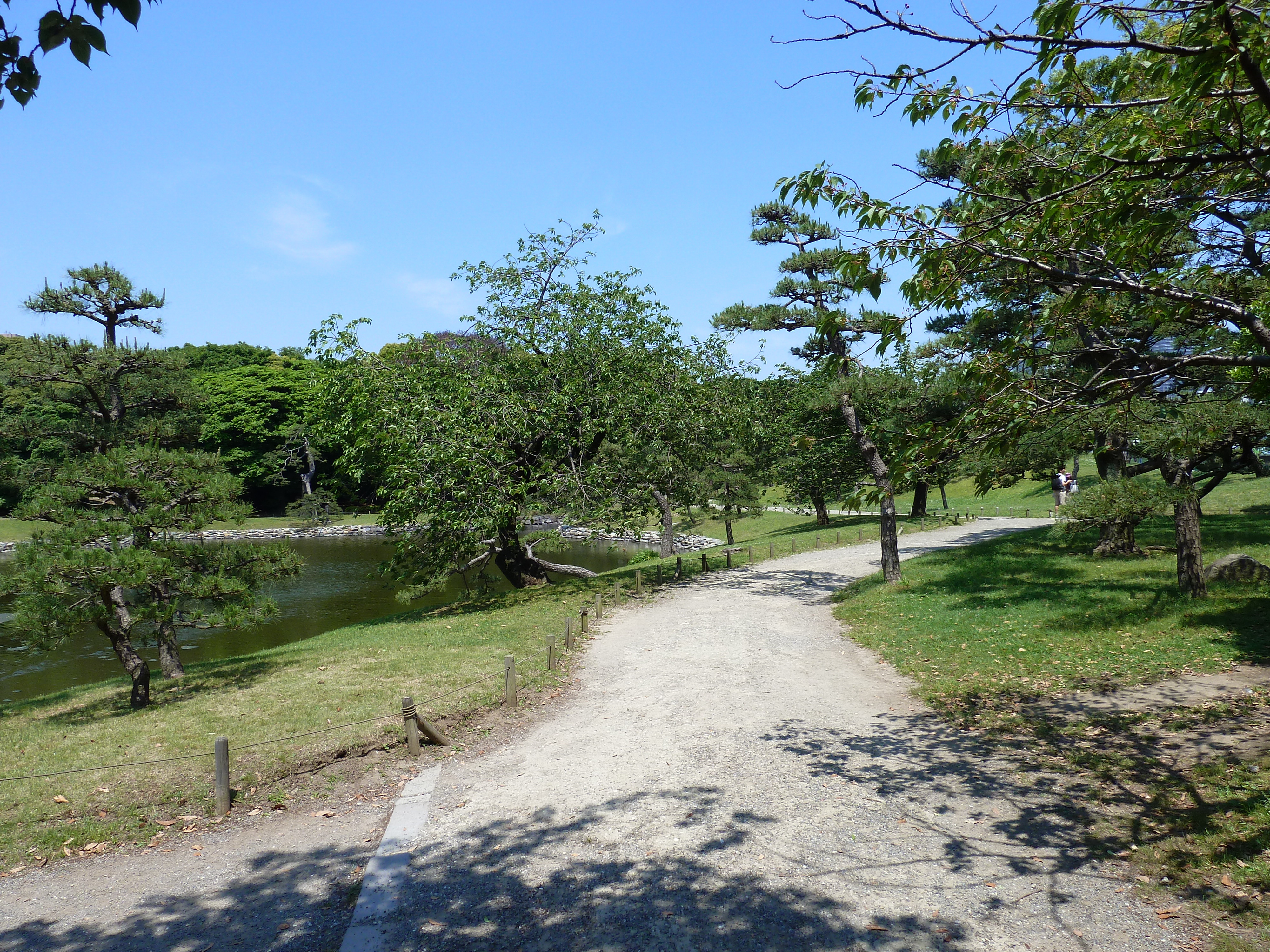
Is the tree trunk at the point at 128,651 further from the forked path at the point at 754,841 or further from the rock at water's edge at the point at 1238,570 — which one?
the rock at water's edge at the point at 1238,570

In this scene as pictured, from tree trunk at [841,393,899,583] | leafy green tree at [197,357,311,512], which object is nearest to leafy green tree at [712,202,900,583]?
tree trunk at [841,393,899,583]

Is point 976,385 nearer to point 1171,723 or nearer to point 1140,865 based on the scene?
point 1140,865

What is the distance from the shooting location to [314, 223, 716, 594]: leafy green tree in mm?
17219

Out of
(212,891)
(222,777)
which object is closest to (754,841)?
(212,891)

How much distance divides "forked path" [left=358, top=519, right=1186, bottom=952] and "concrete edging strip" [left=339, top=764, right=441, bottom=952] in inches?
4.0

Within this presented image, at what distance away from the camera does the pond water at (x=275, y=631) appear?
1773cm

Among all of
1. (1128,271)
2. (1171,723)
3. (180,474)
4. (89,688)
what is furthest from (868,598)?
(89,688)

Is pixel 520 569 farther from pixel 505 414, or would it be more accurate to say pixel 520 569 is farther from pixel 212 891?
pixel 212 891

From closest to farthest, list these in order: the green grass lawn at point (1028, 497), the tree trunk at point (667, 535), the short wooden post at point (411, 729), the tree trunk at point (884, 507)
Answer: the short wooden post at point (411, 729)
the tree trunk at point (884, 507)
the green grass lawn at point (1028, 497)
the tree trunk at point (667, 535)

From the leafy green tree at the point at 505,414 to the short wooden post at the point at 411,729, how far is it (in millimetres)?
7817

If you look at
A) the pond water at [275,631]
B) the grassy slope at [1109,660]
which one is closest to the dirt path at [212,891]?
the pond water at [275,631]

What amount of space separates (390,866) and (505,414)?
12606 mm

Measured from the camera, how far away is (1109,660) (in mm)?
11070

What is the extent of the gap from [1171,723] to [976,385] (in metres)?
4.95
